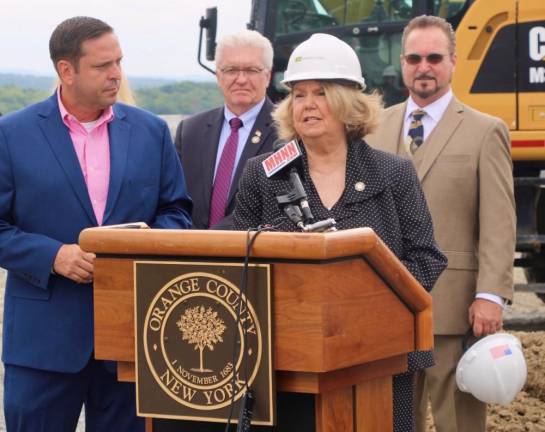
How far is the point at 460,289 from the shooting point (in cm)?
482

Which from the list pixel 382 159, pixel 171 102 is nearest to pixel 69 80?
pixel 382 159

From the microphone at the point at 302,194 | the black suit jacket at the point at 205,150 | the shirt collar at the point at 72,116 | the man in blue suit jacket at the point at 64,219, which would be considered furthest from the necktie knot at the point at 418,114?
the microphone at the point at 302,194

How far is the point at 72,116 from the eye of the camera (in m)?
4.30

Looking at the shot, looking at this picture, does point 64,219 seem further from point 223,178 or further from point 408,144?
point 408,144

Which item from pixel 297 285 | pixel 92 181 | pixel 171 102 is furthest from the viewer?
pixel 171 102

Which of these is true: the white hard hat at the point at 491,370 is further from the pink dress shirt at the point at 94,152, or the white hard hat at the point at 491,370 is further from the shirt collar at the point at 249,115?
the pink dress shirt at the point at 94,152

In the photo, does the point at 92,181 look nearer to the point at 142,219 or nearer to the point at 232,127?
the point at 142,219

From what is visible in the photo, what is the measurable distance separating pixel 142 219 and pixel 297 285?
1504mm

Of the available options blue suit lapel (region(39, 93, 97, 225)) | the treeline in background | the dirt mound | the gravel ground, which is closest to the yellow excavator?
the gravel ground

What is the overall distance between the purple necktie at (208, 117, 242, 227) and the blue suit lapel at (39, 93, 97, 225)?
3.05 ft

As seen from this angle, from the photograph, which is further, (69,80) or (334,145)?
(69,80)

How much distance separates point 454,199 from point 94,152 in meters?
1.42

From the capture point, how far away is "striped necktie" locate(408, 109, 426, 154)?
4906 millimetres

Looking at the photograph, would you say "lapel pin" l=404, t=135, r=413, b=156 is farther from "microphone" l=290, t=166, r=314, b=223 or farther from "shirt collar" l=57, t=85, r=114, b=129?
"microphone" l=290, t=166, r=314, b=223
